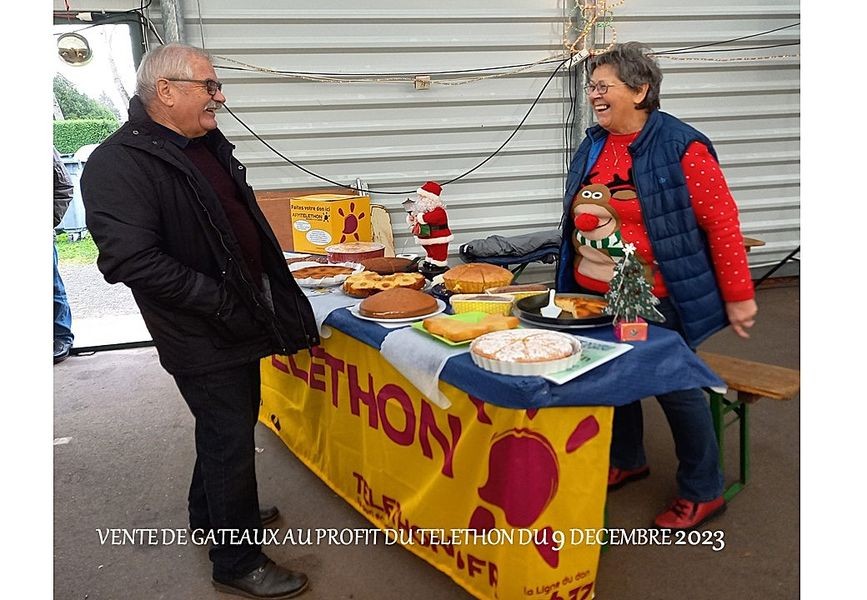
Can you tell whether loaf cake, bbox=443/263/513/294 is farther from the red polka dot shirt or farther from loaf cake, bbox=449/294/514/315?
the red polka dot shirt

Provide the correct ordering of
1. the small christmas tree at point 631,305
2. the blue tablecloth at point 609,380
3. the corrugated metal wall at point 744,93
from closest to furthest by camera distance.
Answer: the blue tablecloth at point 609,380 → the small christmas tree at point 631,305 → the corrugated metal wall at point 744,93

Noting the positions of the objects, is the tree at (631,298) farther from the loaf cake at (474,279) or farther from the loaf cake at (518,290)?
the loaf cake at (474,279)

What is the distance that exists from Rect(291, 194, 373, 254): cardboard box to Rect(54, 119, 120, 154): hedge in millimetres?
5509

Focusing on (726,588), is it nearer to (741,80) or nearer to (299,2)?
(299,2)

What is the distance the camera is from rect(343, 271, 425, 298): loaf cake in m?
2.59

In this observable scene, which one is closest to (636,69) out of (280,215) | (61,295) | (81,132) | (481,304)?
(481,304)

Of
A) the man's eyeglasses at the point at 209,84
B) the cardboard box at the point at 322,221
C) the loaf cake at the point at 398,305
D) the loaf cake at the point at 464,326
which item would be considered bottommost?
the loaf cake at the point at 464,326

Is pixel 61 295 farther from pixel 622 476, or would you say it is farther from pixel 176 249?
pixel 622 476

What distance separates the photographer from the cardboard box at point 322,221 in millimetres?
3930

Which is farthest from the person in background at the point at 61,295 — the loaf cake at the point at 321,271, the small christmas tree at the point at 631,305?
the small christmas tree at the point at 631,305

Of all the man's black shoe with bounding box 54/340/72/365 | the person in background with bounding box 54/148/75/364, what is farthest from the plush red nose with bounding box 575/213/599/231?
the man's black shoe with bounding box 54/340/72/365

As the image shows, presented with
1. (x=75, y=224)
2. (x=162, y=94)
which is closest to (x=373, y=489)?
(x=162, y=94)

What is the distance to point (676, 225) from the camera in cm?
221

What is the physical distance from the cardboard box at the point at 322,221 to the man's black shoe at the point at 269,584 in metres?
2.03
